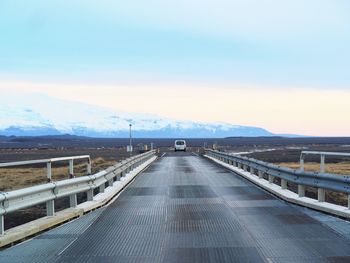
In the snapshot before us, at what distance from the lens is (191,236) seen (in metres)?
10.1

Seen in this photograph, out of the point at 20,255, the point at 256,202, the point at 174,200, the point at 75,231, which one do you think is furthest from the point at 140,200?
the point at 20,255

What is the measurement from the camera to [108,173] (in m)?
17.4

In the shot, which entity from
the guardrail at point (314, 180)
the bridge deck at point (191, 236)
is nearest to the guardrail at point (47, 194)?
the bridge deck at point (191, 236)

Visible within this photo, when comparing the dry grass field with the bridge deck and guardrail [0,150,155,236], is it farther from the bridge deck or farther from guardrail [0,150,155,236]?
the bridge deck

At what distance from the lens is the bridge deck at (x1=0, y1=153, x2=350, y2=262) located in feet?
27.8

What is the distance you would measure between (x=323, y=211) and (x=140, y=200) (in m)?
5.38

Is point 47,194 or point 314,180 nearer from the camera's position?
point 47,194

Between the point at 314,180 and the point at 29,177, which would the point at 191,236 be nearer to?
the point at 314,180

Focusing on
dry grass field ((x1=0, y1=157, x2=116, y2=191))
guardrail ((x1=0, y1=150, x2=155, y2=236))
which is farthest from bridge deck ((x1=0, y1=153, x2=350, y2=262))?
dry grass field ((x1=0, y1=157, x2=116, y2=191))

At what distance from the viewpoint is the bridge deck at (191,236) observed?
8469mm

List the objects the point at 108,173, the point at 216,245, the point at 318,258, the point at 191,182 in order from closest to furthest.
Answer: the point at 318,258, the point at 216,245, the point at 108,173, the point at 191,182

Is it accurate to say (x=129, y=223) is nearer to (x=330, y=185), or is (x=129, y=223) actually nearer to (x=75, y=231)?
(x=75, y=231)

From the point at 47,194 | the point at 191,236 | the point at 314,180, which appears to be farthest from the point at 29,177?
the point at 191,236

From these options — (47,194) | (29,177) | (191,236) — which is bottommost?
(29,177)
